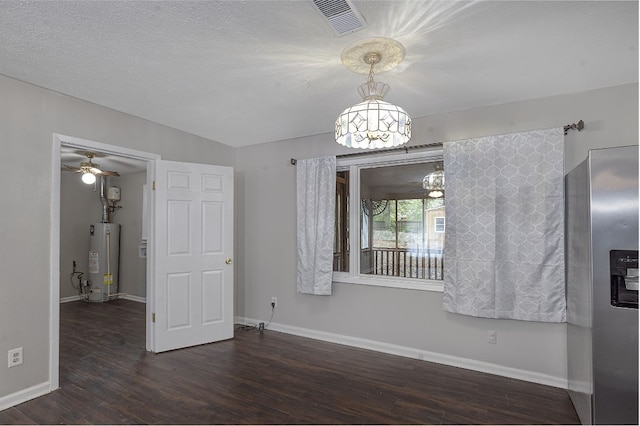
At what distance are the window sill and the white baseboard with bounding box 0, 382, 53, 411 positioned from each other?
2714mm

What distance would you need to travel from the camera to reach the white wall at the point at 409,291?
279 centimetres

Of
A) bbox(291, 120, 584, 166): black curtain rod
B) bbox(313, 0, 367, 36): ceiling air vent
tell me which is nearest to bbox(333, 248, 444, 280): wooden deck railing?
bbox(291, 120, 584, 166): black curtain rod

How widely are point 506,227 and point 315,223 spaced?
1946 millimetres

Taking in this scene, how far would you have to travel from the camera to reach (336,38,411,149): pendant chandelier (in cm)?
196

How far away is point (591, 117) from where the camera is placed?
2.76 metres

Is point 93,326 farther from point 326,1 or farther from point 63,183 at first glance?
point 326,1

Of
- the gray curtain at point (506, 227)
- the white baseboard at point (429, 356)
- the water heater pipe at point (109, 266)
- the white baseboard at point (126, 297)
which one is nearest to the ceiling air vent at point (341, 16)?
the gray curtain at point (506, 227)

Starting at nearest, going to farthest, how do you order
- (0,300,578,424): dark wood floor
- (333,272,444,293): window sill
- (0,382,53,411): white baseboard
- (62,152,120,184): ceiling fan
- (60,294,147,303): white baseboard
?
(0,300,578,424): dark wood floor → (0,382,53,411): white baseboard → (333,272,444,293): window sill → (62,152,120,184): ceiling fan → (60,294,147,303): white baseboard

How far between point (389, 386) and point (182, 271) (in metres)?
2.41

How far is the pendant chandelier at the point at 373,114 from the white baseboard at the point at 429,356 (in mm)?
2261

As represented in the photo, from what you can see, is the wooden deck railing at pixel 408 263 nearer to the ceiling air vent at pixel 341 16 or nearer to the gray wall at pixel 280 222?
the gray wall at pixel 280 222

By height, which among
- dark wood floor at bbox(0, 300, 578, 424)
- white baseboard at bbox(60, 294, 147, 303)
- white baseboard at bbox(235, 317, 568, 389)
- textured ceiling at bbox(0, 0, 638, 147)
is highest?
textured ceiling at bbox(0, 0, 638, 147)

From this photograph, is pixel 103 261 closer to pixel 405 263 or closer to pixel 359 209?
pixel 359 209

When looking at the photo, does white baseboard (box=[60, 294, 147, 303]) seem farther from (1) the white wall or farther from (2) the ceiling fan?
(1) the white wall
